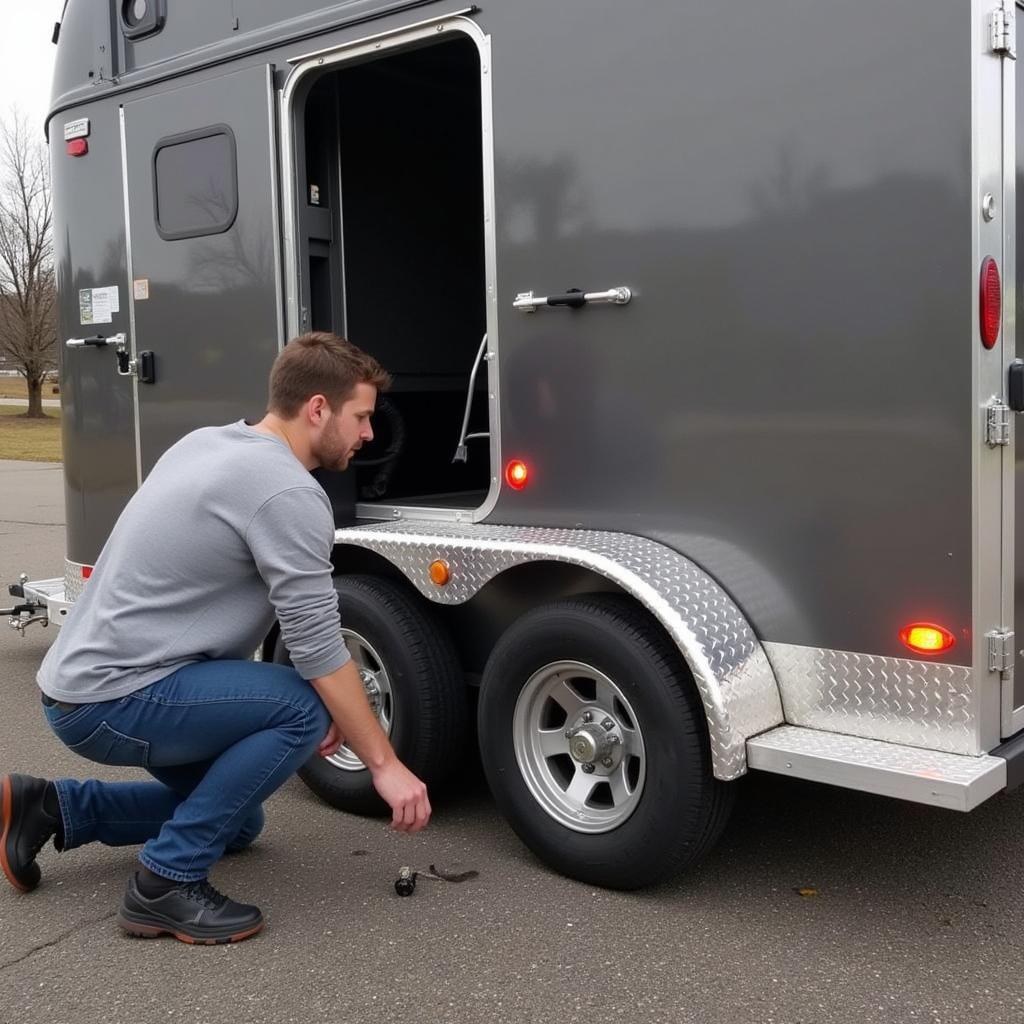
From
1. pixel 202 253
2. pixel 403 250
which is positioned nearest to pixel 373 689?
pixel 202 253

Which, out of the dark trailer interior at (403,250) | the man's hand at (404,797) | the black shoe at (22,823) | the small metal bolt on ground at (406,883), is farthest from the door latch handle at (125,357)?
the man's hand at (404,797)

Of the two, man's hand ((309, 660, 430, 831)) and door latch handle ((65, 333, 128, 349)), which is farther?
door latch handle ((65, 333, 128, 349))

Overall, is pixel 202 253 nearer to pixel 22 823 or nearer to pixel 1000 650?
pixel 22 823

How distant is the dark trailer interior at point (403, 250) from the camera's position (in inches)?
184

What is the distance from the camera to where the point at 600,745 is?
351 cm

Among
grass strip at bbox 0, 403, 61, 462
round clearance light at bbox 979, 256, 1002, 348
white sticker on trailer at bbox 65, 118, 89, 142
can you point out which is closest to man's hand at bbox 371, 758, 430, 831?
round clearance light at bbox 979, 256, 1002, 348

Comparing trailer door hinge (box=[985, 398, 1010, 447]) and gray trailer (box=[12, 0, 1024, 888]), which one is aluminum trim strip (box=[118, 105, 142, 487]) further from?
trailer door hinge (box=[985, 398, 1010, 447])

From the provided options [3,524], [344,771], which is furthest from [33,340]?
[344,771]

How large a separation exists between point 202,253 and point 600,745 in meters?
2.49

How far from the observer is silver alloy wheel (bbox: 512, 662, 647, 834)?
3.50m

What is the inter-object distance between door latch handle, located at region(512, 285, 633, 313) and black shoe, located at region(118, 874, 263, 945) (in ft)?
6.12

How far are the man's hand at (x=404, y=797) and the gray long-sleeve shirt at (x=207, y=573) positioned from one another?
12.1 inches

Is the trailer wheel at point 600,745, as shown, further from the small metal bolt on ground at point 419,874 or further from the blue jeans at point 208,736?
the blue jeans at point 208,736

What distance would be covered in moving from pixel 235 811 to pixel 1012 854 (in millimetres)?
2238
